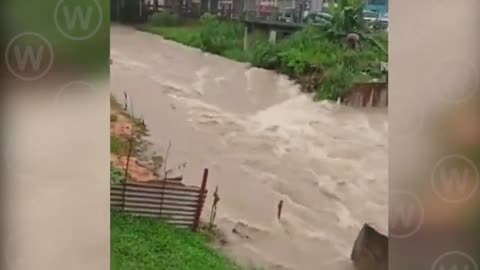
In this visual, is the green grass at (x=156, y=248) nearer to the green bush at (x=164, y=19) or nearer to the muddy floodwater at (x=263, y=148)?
the muddy floodwater at (x=263, y=148)

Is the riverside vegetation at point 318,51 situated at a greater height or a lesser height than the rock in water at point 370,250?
greater

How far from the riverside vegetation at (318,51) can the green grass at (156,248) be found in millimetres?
297

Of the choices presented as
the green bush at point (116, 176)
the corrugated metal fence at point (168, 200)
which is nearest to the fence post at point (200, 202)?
the corrugated metal fence at point (168, 200)

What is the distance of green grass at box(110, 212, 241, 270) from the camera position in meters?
1.18

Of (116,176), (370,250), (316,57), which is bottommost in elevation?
(370,250)

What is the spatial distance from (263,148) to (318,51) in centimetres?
18

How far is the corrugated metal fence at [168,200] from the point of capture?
1.19 meters

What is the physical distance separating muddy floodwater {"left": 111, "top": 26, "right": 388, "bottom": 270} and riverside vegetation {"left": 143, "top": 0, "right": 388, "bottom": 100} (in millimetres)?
22

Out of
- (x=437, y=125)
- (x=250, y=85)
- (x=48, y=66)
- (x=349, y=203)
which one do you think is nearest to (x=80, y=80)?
(x=48, y=66)

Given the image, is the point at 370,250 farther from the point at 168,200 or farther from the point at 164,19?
the point at 164,19

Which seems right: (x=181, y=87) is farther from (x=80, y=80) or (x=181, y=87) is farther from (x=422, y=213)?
(x=422, y=213)

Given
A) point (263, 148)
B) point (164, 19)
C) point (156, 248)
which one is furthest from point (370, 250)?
point (164, 19)

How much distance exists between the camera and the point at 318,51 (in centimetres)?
125

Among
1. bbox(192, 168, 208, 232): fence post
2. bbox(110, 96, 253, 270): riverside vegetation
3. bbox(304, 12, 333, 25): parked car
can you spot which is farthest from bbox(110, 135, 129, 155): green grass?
bbox(304, 12, 333, 25): parked car
